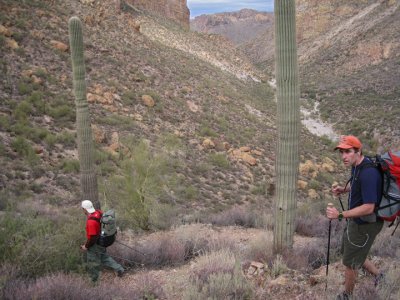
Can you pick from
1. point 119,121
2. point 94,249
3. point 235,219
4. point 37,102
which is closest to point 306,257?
point 94,249

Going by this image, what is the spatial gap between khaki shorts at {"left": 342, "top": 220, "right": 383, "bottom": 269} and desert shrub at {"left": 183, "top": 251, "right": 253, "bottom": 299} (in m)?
1.13

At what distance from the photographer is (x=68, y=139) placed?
13336 mm

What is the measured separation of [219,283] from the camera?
14.3 feet

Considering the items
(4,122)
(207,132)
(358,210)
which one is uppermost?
(4,122)

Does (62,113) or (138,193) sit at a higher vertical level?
(62,113)

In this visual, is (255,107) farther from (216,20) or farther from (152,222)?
(216,20)

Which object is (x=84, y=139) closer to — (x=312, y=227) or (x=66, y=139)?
(x=312, y=227)

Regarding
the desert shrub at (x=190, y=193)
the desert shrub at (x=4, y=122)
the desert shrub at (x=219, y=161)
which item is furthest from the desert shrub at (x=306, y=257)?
the desert shrub at (x=4, y=122)

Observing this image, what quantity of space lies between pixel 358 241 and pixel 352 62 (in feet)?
155

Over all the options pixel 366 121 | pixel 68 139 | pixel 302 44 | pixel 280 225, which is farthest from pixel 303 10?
pixel 280 225

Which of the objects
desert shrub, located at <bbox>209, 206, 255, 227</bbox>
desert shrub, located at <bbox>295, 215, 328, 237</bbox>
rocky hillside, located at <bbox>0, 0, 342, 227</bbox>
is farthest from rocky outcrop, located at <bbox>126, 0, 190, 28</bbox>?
desert shrub, located at <bbox>295, 215, 328, 237</bbox>

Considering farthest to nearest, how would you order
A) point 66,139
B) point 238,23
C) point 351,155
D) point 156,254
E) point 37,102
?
1. point 238,23
2. point 37,102
3. point 66,139
4. point 156,254
5. point 351,155

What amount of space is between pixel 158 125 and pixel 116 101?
2210mm

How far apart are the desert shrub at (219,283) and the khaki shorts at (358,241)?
113cm
